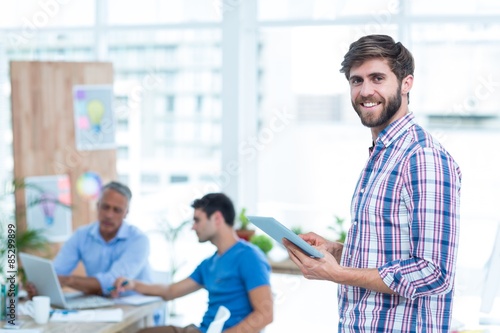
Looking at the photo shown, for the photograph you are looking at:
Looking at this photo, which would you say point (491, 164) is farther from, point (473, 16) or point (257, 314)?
point (257, 314)

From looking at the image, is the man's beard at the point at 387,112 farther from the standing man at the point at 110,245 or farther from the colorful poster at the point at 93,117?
the colorful poster at the point at 93,117

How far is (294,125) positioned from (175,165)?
4.21ft

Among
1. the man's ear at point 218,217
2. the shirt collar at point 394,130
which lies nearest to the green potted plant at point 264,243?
the man's ear at point 218,217

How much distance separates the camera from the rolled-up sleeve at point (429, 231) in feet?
5.94

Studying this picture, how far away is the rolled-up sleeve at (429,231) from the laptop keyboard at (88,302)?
234 cm

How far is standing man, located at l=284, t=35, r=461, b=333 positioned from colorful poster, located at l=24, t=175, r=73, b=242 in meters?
4.31

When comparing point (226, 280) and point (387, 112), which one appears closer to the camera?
point (387, 112)

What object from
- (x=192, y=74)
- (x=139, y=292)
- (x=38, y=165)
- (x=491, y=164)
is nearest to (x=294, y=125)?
(x=192, y=74)

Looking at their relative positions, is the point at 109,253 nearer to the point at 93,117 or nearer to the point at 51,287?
the point at 51,287

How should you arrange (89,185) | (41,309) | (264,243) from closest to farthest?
(41,309) < (264,243) < (89,185)

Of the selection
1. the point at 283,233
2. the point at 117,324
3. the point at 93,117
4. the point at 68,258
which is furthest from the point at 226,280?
the point at 93,117

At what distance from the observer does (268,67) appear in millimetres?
6395

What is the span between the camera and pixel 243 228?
600 centimetres

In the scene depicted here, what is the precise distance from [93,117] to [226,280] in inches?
110
